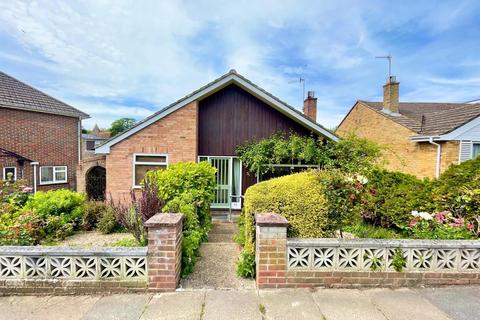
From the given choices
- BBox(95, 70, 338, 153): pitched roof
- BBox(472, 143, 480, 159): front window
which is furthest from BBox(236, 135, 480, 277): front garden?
BBox(472, 143, 480, 159): front window

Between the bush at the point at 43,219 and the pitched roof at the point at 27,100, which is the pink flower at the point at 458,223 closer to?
the bush at the point at 43,219

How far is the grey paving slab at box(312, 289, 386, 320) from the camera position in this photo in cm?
261

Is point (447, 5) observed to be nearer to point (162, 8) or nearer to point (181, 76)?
point (162, 8)

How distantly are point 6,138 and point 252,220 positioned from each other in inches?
561

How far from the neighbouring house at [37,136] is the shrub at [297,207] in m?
13.0

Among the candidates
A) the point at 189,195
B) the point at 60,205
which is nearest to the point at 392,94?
the point at 189,195

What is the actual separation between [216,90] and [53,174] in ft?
37.7

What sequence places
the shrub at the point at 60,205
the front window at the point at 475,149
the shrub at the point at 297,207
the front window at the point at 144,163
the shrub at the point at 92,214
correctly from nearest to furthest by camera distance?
the shrub at the point at 297,207
the shrub at the point at 60,205
the shrub at the point at 92,214
the front window at the point at 144,163
the front window at the point at 475,149

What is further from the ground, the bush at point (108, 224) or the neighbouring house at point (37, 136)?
the neighbouring house at point (37, 136)

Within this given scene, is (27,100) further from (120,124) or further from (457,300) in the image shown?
(120,124)

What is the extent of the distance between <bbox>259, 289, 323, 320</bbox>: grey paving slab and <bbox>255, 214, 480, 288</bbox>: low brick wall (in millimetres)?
126

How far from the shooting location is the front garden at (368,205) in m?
3.60

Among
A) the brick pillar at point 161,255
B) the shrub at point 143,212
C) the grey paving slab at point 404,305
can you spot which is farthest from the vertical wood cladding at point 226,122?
the grey paving slab at point 404,305

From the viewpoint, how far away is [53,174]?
526 inches
